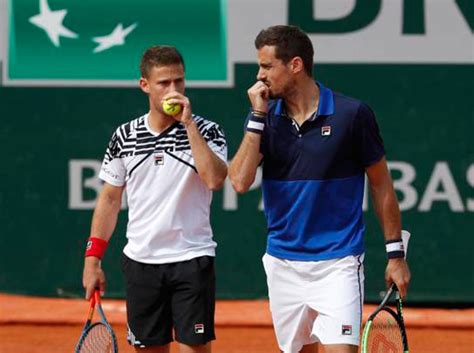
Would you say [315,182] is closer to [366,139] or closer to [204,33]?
Result: [366,139]

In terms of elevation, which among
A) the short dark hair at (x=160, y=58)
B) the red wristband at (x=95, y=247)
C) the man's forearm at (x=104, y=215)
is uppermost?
the short dark hair at (x=160, y=58)

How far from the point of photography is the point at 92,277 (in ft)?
17.5

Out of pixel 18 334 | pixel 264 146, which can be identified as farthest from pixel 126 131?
pixel 18 334

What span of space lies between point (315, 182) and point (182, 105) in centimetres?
67

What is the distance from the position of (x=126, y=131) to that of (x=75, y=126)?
301 cm

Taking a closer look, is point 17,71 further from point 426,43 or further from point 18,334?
point 426,43

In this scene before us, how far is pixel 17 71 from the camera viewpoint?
827 centimetres

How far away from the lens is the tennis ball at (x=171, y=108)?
5.15 metres

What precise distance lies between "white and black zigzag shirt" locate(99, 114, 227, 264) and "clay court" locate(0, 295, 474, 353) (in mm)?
2334

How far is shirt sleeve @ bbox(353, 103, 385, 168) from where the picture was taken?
16.4ft

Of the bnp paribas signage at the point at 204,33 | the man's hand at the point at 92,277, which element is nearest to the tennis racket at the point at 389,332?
the man's hand at the point at 92,277

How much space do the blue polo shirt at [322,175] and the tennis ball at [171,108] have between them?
15.5 inches

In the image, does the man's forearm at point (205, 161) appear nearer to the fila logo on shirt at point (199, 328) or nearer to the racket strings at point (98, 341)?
the fila logo on shirt at point (199, 328)

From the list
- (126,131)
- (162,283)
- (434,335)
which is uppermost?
(126,131)
